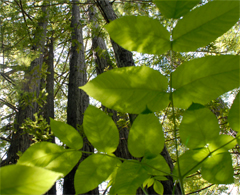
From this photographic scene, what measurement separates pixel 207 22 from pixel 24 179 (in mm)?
318

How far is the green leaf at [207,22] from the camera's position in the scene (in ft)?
0.87

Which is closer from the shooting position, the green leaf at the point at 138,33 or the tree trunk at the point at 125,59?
the green leaf at the point at 138,33

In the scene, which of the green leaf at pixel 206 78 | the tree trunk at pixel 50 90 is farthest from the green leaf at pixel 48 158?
the tree trunk at pixel 50 90

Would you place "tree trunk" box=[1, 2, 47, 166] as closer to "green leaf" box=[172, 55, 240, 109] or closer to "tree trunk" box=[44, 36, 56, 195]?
"tree trunk" box=[44, 36, 56, 195]

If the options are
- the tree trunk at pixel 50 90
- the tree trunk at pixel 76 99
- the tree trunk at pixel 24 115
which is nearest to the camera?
the tree trunk at pixel 76 99

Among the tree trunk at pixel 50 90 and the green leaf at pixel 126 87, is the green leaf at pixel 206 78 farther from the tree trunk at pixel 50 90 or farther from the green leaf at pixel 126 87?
the tree trunk at pixel 50 90

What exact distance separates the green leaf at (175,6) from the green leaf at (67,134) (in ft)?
0.89

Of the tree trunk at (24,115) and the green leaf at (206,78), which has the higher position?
the tree trunk at (24,115)

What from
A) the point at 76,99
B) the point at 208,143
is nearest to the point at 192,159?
→ the point at 208,143

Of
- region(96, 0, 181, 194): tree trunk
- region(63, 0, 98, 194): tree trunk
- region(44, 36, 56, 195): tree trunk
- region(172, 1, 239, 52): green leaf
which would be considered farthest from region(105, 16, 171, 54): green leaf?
region(44, 36, 56, 195): tree trunk

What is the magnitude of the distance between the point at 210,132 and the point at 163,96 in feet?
0.33

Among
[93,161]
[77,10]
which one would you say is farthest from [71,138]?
[77,10]

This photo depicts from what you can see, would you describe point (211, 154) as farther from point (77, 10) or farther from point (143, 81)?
point (77, 10)

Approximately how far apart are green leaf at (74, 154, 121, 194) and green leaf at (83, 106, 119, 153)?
18 millimetres
